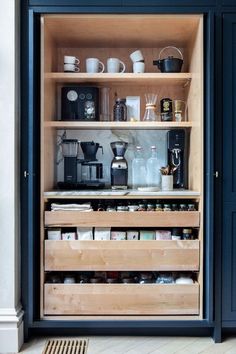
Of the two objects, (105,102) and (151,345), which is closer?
(151,345)

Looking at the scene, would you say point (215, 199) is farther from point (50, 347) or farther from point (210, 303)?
point (50, 347)

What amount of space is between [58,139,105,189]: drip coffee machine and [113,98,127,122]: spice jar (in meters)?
0.23

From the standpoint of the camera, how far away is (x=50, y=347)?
207 cm

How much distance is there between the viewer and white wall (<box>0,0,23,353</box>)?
2.03 metres

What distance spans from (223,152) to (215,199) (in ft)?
0.90

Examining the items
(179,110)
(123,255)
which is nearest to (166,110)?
(179,110)

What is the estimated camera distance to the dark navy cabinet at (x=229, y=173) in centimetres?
208

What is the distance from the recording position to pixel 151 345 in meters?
2.09

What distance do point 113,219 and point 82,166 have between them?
0.59 meters

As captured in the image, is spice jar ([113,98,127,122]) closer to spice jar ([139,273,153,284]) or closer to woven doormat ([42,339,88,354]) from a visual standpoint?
spice jar ([139,273,153,284])

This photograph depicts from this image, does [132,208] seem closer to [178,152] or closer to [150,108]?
[178,152]

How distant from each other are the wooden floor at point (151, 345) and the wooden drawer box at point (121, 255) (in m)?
Answer: 0.43

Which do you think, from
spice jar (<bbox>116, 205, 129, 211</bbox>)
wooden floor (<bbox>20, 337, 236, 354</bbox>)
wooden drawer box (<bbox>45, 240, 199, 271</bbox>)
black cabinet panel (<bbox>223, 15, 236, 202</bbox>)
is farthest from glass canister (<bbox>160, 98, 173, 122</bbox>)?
wooden floor (<bbox>20, 337, 236, 354</bbox>)

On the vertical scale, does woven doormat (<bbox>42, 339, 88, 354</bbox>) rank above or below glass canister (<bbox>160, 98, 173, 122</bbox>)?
below
